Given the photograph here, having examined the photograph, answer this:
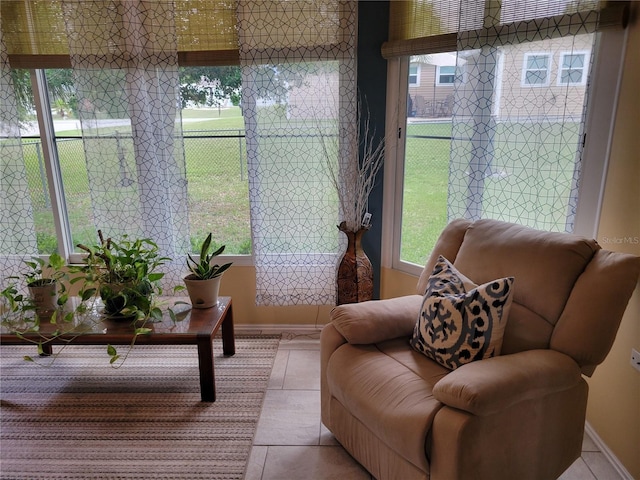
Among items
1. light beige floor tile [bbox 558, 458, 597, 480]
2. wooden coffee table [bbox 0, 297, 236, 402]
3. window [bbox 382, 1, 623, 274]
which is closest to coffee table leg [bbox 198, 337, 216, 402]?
wooden coffee table [bbox 0, 297, 236, 402]

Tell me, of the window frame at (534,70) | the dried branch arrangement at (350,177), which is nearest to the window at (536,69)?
the window frame at (534,70)

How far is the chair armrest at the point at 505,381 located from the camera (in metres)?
1.32

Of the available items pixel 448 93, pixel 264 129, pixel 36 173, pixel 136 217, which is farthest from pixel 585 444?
pixel 36 173

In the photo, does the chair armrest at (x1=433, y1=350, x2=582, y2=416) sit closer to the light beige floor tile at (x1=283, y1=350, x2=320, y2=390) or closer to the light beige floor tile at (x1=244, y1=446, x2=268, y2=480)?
the light beige floor tile at (x1=244, y1=446, x2=268, y2=480)

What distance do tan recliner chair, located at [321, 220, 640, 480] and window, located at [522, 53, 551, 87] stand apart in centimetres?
70

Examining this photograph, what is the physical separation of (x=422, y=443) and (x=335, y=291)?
1.44 meters

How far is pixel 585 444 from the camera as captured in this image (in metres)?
1.92

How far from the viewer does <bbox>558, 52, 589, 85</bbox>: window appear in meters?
1.92

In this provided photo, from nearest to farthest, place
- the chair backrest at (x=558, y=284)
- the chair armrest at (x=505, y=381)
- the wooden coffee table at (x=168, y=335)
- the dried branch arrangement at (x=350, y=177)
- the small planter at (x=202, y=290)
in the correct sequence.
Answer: the chair armrest at (x=505, y=381)
the chair backrest at (x=558, y=284)
the wooden coffee table at (x=168, y=335)
the small planter at (x=202, y=290)
the dried branch arrangement at (x=350, y=177)

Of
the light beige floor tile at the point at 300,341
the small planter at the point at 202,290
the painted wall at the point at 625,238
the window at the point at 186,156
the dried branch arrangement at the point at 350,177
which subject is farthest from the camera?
the light beige floor tile at the point at 300,341

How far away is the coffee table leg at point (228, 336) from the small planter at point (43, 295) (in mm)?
911

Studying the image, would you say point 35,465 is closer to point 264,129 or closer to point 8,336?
point 8,336

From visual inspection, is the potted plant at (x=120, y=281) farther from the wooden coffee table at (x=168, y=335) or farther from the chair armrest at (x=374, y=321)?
the chair armrest at (x=374, y=321)

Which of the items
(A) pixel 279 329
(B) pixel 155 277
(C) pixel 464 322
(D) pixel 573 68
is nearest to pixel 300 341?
(A) pixel 279 329
